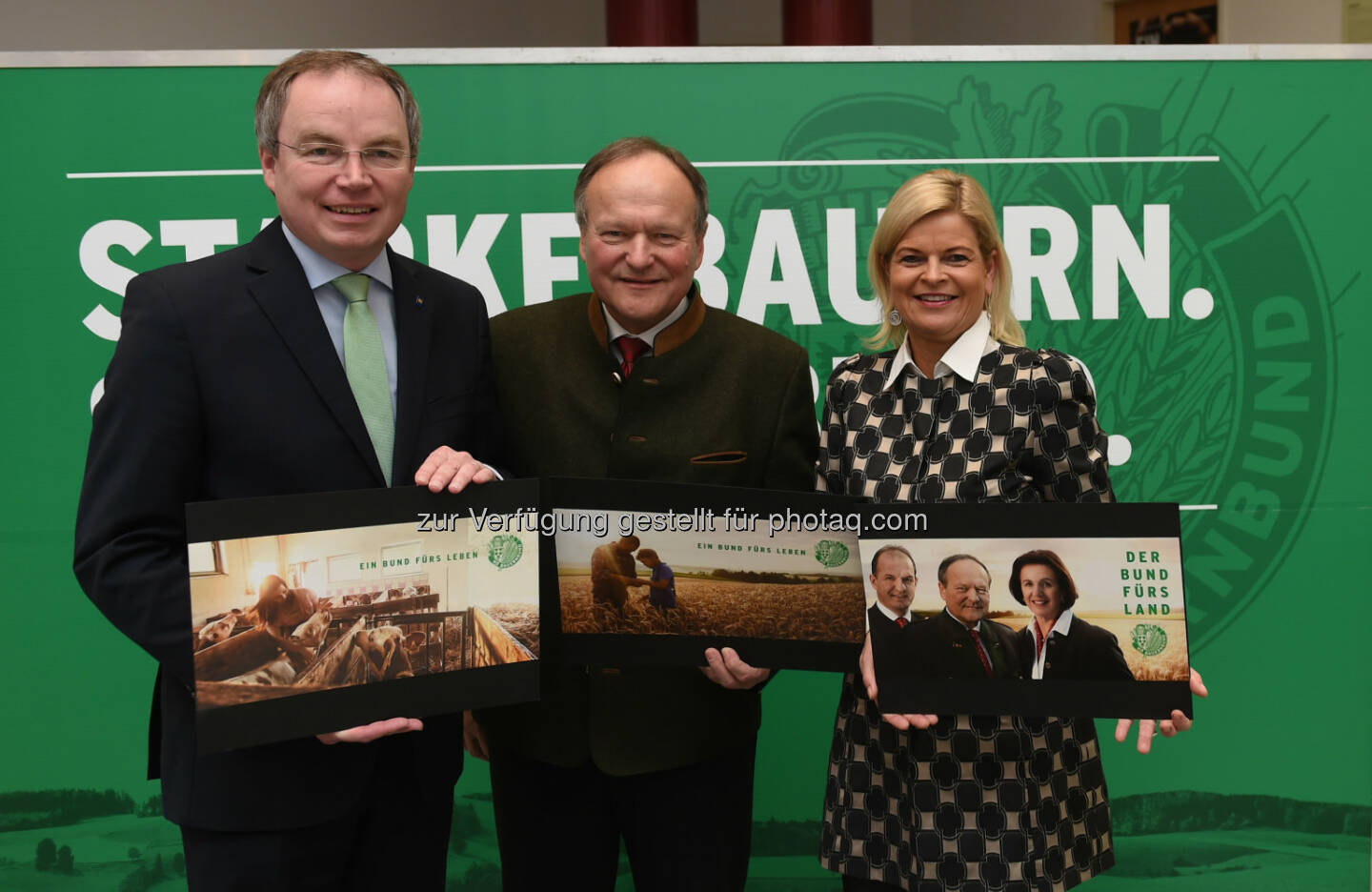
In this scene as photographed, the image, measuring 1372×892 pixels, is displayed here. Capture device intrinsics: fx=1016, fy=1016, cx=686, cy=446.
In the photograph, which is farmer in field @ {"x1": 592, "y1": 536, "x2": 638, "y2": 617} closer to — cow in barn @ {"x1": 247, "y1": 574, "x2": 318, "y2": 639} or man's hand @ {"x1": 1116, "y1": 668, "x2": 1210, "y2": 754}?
cow in barn @ {"x1": 247, "y1": 574, "x2": 318, "y2": 639}

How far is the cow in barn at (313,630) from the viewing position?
Result: 1.49 meters

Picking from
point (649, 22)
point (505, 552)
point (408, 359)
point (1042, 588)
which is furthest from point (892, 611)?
point (649, 22)

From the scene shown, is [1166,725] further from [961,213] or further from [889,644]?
[961,213]

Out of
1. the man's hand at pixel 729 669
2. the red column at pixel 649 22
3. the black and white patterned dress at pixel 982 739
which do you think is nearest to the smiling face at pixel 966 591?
the black and white patterned dress at pixel 982 739

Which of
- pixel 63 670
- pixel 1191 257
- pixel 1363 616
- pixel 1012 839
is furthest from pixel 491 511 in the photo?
pixel 1363 616

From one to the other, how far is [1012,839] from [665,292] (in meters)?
1.12

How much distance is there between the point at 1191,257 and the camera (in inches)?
112

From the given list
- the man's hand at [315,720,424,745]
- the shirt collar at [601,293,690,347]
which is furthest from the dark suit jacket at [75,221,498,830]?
the shirt collar at [601,293,690,347]

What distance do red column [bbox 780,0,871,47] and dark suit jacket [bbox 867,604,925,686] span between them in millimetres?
3996

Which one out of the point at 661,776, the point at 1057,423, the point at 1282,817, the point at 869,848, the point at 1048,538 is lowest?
the point at 1282,817

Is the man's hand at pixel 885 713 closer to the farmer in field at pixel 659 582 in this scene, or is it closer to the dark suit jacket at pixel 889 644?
the dark suit jacket at pixel 889 644

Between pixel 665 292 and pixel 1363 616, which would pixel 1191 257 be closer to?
pixel 1363 616

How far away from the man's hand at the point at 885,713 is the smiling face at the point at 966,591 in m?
0.15

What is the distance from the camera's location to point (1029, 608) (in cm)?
164
